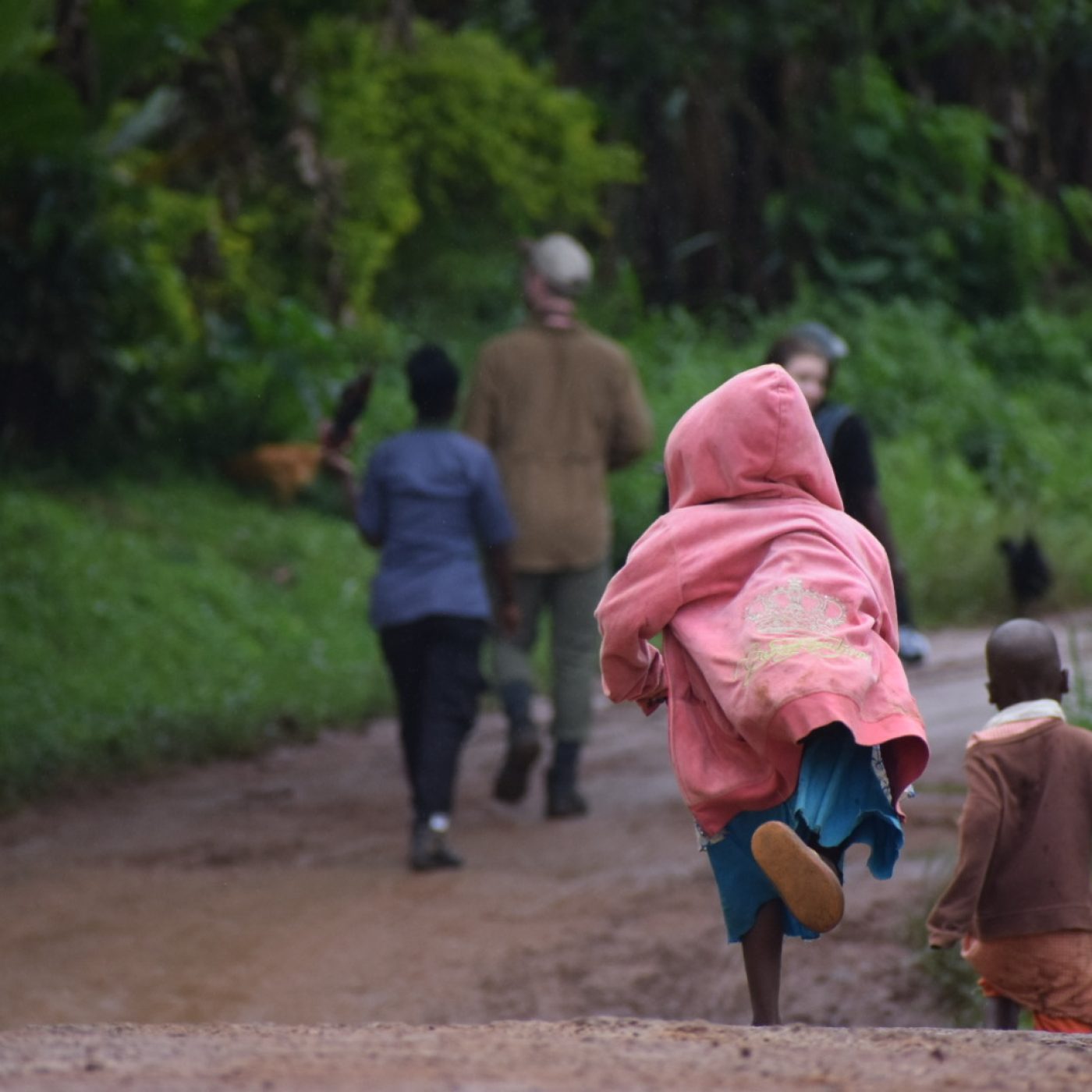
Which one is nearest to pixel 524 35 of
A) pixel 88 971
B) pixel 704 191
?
pixel 704 191

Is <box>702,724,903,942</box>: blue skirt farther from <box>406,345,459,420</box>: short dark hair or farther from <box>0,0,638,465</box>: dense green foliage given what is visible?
<box>0,0,638,465</box>: dense green foliage

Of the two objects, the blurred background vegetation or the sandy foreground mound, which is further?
the blurred background vegetation

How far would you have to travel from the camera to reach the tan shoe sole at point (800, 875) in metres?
3.49

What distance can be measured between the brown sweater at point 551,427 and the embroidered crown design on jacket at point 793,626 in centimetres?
357

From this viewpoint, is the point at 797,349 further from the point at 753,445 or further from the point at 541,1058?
the point at 541,1058

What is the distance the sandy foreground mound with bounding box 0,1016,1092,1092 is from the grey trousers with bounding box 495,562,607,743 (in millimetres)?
3796

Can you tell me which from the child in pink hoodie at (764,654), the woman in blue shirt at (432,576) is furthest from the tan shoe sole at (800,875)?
the woman in blue shirt at (432,576)

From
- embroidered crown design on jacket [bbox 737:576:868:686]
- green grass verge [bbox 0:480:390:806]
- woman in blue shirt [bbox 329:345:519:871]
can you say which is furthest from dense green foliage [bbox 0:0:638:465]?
embroidered crown design on jacket [bbox 737:576:868:686]

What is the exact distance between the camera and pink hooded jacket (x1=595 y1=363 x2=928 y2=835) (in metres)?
3.69

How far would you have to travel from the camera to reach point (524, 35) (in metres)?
19.5

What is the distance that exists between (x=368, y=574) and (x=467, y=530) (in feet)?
17.7

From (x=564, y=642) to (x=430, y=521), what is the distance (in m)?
0.98

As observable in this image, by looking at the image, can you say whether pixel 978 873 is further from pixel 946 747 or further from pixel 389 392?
pixel 389 392

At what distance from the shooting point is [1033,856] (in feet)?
13.2
